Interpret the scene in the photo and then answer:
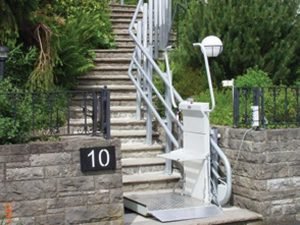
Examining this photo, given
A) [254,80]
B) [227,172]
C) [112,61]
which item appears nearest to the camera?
[227,172]

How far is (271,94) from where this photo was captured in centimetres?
712

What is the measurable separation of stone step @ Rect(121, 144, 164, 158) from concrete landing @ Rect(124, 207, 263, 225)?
1.28m

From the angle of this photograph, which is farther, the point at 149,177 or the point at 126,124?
the point at 126,124

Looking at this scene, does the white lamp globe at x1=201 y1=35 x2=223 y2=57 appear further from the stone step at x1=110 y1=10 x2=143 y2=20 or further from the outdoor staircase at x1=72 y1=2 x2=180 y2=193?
the stone step at x1=110 y1=10 x2=143 y2=20

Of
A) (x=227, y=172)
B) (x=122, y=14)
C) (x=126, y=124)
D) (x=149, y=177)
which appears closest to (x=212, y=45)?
(x=227, y=172)

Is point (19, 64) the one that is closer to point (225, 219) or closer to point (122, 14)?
point (225, 219)

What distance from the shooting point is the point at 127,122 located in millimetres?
7867

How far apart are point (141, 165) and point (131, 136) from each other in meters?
0.71

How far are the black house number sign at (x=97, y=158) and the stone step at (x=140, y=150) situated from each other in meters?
1.75

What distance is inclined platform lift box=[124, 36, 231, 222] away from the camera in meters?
6.11

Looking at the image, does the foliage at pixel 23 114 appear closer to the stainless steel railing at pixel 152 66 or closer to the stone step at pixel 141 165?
the stone step at pixel 141 165

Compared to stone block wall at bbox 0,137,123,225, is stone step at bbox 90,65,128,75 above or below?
above

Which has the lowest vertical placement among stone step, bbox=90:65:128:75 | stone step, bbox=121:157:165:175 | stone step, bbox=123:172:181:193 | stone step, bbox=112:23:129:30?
stone step, bbox=123:172:181:193

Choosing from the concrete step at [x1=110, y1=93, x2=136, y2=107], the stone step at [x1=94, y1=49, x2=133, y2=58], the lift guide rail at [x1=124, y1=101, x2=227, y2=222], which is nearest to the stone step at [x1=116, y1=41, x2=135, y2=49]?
the stone step at [x1=94, y1=49, x2=133, y2=58]
